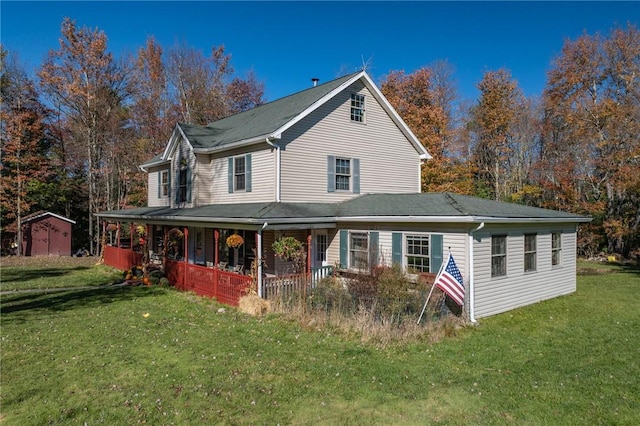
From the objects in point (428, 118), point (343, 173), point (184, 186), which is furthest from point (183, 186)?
point (428, 118)

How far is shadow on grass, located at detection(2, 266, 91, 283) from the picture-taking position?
18.0 m

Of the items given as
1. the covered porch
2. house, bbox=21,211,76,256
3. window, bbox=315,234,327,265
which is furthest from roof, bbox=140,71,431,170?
house, bbox=21,211,76,256

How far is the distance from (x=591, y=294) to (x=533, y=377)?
9692 mm

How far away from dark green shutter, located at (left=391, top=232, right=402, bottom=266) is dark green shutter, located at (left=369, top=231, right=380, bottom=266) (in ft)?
1.84

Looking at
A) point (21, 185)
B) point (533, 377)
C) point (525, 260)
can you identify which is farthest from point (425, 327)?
point (21, 185)

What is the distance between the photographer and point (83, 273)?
2020 centimetres

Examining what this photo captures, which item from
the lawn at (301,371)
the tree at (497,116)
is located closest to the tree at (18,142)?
the lawn at (301,371)

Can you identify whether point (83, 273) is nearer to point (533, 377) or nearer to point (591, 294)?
point (533, 377)

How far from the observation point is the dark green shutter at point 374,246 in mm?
13328

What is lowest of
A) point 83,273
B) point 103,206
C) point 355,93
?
point 83,273

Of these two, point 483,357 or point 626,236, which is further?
point 626,236

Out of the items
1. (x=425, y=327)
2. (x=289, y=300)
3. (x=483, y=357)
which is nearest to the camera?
(x=483, y=357)

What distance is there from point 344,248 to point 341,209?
1.54m

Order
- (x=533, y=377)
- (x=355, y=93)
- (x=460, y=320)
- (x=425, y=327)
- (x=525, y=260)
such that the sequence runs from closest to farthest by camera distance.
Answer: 1. (x=533, y=377)
2. (x=425, y=327)
3. (x=460, y=320)
4. (x=525, y=260)
5. (x=355, y=93)
